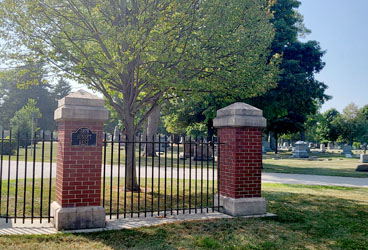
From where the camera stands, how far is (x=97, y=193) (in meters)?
5.48

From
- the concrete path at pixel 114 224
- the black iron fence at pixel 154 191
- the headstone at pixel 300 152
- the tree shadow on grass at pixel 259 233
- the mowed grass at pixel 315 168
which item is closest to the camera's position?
the tree shadow on grass at pixel 259 233

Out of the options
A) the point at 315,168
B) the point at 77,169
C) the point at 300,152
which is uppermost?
the point at 77,169

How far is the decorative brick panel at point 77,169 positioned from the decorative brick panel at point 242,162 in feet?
9.12

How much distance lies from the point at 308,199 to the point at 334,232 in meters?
3.35

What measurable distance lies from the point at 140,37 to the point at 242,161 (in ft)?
11.8

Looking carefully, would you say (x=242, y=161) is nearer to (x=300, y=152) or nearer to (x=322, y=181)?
(x=322, y=181)

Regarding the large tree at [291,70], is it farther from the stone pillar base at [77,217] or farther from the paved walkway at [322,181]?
the stone pillar base at [77,217]

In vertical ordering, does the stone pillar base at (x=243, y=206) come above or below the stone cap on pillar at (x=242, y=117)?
below

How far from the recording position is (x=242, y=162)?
21.5 ft

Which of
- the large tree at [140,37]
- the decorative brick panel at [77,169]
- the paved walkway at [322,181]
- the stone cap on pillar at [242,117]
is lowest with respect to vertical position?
the paved walkway at [322,181]

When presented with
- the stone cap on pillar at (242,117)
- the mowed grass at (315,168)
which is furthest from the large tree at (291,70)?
the stone cap on pillar at (242,117)

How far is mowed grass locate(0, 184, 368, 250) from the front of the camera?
4586 mm

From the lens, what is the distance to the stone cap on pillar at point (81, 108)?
5262 millimetres

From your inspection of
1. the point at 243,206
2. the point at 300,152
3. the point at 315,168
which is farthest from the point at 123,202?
the point at 300,152
